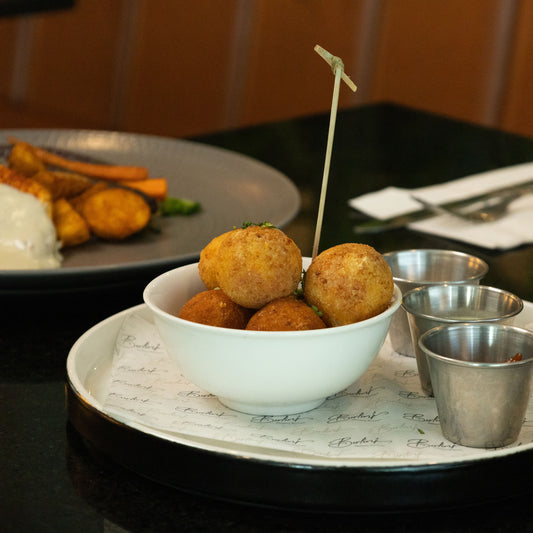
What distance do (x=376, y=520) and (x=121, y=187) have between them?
0.95m

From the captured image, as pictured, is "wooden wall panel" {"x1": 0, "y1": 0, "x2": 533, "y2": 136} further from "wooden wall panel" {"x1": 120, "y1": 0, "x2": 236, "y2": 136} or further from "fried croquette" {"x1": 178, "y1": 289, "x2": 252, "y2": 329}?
"fried croquette" {"x1": 178, "y1": 289, "x2": 252, "y2": 329}

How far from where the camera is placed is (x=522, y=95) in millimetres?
3920

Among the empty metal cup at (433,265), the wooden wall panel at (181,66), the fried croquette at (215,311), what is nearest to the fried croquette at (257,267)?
the fried croquette at (215,311)

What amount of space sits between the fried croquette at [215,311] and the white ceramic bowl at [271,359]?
30mm

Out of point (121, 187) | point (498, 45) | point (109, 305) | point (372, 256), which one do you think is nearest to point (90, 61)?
point (498, 45)

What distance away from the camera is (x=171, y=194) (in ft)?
5.42

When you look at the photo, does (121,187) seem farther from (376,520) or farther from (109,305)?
(376,520)

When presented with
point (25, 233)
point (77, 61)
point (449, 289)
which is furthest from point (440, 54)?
point (449, 289)

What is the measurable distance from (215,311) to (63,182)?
0.72 metres

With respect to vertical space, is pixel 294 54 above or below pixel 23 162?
above

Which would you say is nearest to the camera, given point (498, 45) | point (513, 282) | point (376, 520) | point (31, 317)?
point (376, 520)

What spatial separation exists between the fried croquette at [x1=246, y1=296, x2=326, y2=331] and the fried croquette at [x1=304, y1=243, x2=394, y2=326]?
17mm

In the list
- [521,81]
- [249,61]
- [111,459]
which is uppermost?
[521,81]

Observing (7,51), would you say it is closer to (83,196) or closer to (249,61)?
(249,61)
